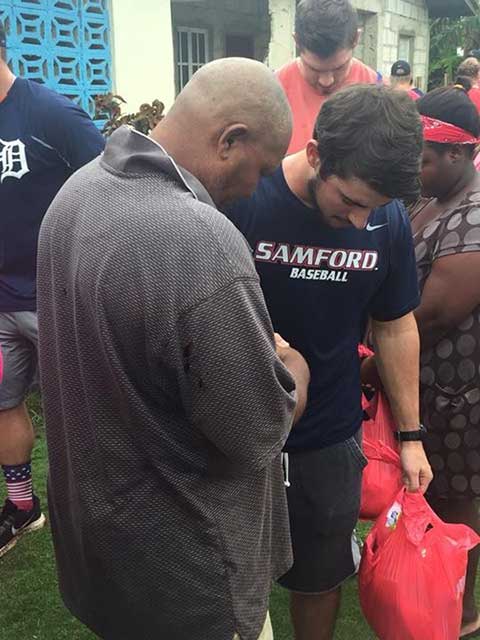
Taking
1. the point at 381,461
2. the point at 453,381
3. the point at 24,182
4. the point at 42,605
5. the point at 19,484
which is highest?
the point at 24,182

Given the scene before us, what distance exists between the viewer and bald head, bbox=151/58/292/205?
1.38 metres

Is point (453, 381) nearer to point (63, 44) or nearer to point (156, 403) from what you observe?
point (156, 403)

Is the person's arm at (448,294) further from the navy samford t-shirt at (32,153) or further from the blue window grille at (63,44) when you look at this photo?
the blue window grille at (63,44)

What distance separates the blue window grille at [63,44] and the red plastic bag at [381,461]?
4.34 metres

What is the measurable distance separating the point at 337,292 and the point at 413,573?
853 millimetres

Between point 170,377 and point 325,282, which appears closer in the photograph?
point 170,377

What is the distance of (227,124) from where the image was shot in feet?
4.51

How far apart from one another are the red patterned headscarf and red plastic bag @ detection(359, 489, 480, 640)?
3.64 ft

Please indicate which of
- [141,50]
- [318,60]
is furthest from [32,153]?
[141,50]

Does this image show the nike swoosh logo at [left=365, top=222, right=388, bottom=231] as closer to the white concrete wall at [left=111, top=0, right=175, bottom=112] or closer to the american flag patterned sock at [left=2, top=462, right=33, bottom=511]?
the american flag patterned sock at [left=2, top=462, right=33, bottom=511]

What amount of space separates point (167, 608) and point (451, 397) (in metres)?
1.22

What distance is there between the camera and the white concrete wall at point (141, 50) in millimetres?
6254

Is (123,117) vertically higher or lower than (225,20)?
lower

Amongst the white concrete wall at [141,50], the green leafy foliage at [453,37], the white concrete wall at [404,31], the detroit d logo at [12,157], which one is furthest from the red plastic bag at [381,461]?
the green leafy foliage at [453,37]
